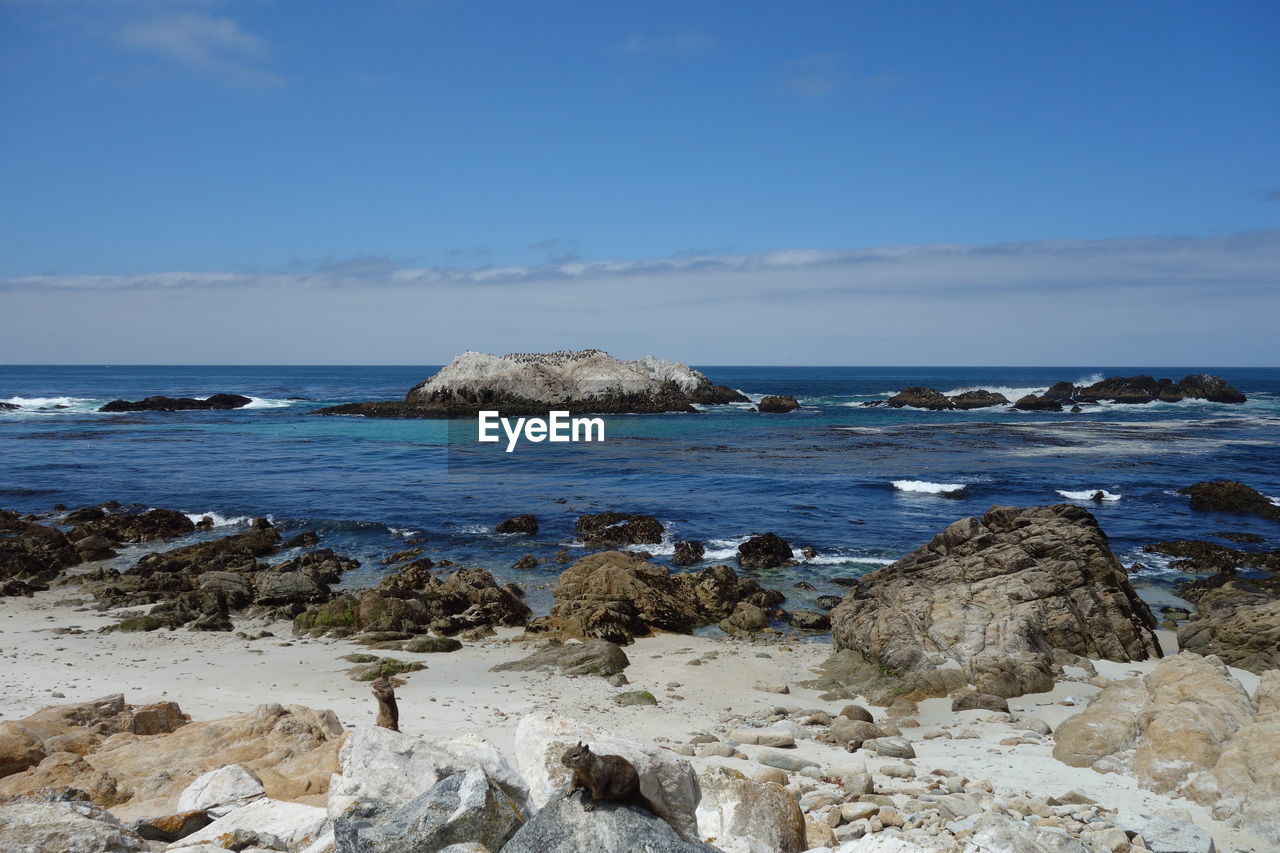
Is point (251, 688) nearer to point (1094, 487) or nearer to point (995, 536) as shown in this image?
point (995, 536)

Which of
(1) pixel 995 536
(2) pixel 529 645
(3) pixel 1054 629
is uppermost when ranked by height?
(1) pixel 995 536

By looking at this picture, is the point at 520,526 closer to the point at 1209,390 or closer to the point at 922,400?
the point at 922,400

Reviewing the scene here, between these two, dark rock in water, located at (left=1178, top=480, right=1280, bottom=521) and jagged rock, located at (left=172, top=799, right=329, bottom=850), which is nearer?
jagged rock, located at (left=172, top=799, right=329, bottom=850)

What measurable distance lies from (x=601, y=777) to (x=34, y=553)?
22.4 meters

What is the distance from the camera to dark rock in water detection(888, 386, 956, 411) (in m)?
77.4

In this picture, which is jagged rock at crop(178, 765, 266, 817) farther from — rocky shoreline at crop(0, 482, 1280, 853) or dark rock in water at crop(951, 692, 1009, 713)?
dark rock in water at crop(951, 692, 1009, 713)

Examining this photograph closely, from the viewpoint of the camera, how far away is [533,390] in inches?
2753

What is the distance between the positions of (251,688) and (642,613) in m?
7.21

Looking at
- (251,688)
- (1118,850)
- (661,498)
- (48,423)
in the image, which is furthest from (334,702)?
(48,423)

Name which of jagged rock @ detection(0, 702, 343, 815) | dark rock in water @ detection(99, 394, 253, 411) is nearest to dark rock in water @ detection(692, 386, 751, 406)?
dark rock in water @ detection(99, 394, 253, 411)

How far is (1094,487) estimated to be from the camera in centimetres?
3291

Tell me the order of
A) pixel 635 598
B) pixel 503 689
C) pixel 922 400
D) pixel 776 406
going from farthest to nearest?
pixel 922 400, pixel 776 406, pixel 635 598, pixel 503 689

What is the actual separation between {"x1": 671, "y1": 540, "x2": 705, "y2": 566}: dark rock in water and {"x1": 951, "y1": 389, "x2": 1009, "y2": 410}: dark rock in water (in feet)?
201

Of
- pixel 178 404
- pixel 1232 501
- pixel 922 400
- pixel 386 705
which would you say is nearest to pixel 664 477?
pixel 1232 501
